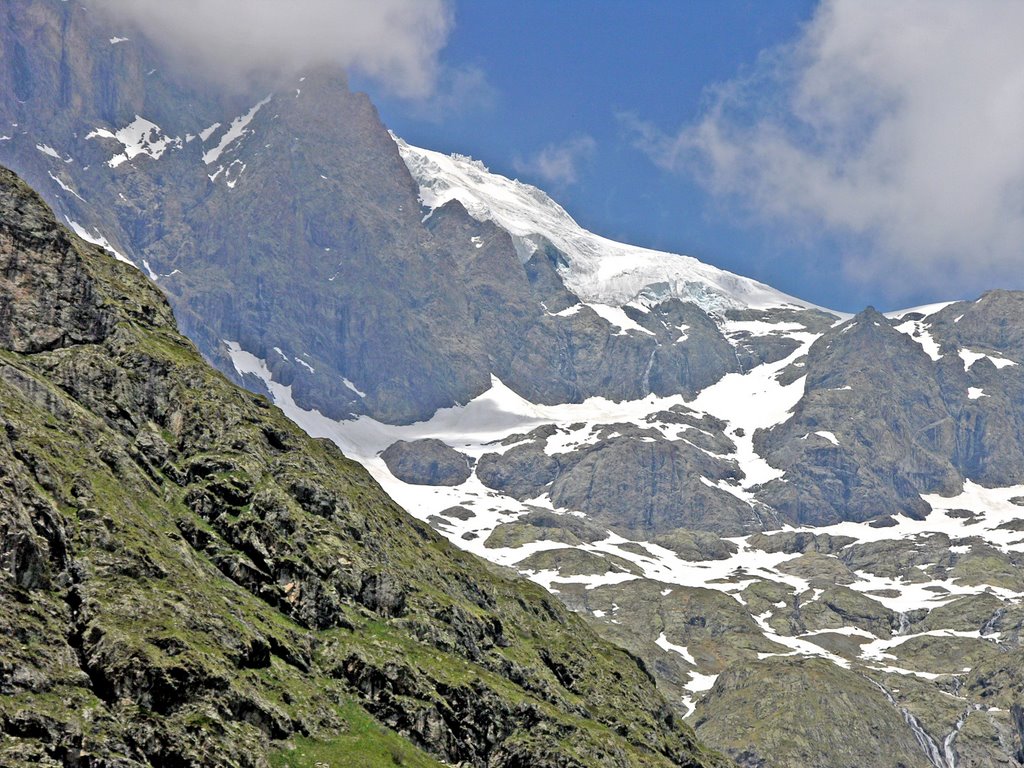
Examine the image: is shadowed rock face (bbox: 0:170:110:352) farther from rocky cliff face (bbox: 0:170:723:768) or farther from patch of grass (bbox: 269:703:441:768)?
patch of grass (bbox: 269:703:441:768)

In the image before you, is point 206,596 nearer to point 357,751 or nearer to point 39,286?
point 357,751

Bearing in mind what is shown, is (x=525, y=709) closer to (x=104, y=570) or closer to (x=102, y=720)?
(x=104, y=570)

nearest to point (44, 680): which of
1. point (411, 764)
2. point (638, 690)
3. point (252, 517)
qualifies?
point (411, 764)

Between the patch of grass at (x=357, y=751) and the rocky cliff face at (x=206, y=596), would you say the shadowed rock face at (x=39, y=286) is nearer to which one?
the rocky cliff face at (x=206, y=596)

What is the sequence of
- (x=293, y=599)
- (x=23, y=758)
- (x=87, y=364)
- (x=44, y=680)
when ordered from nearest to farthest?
(x=23, y=758), (x=44, y=680), (x=293, y=599), (x=87, y=364)

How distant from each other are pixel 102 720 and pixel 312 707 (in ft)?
84.5

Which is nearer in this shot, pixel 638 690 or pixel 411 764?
pixel 411 764

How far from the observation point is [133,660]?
265ft

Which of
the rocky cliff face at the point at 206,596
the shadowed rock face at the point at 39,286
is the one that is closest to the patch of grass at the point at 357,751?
the rocky cliff face at the point at 206,596

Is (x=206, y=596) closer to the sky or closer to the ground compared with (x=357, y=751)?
closer to the sky

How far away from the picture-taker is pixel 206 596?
97.6m

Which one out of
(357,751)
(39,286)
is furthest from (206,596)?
(39,286)

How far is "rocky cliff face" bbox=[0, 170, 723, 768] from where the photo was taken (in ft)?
262

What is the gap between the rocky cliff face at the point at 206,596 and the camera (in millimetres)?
79875
